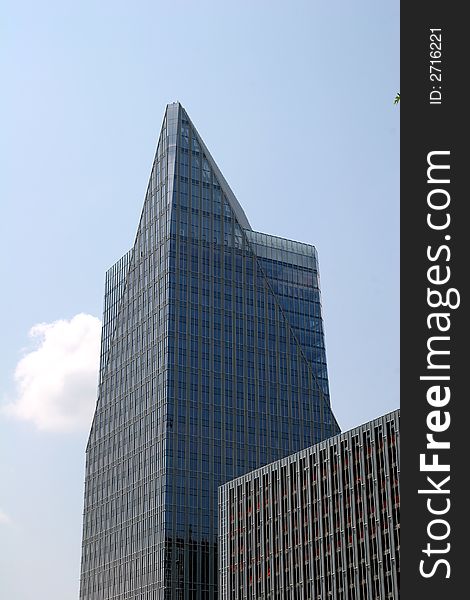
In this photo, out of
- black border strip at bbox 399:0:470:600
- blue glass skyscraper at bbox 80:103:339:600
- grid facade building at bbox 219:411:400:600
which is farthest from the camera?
blue glass skyscraper at bbox 80:103:339:600

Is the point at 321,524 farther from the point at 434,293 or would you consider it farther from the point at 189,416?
the point at 434,293

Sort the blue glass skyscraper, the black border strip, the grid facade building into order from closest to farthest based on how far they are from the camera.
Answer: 1. the black border strip
2. the grid facade building
3. the blue glass skyscraper

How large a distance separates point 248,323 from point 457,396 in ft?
A: 576

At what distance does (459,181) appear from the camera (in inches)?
844

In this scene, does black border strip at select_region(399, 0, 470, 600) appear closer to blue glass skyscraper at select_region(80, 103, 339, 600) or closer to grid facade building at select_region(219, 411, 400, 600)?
grid facade building at select_region(219, 411, 400, 600)

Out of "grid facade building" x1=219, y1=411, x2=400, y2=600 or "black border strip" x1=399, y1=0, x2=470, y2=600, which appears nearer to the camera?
"black border strip" x1=399, y1=0, x2=470, y2=600

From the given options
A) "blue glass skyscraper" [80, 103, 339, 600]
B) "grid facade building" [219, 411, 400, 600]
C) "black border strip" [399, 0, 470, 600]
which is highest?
"blue glass skyscraper" [80, 103, 339, 600]

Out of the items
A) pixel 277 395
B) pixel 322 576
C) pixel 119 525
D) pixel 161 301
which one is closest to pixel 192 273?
pixel 161 301

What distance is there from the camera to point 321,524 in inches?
4744

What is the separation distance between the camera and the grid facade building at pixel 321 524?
356 ft

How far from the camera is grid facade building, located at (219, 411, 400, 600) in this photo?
356 feet

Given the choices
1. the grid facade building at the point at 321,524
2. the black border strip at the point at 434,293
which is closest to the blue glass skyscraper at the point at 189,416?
the grid facade building at the point at 321,524

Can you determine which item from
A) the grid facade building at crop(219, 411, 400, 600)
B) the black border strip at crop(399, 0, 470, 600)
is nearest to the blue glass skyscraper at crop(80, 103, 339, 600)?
the grid facade building at crop(219, 411, 400, 600)

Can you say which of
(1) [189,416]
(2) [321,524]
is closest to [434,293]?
(2) [321,524]
